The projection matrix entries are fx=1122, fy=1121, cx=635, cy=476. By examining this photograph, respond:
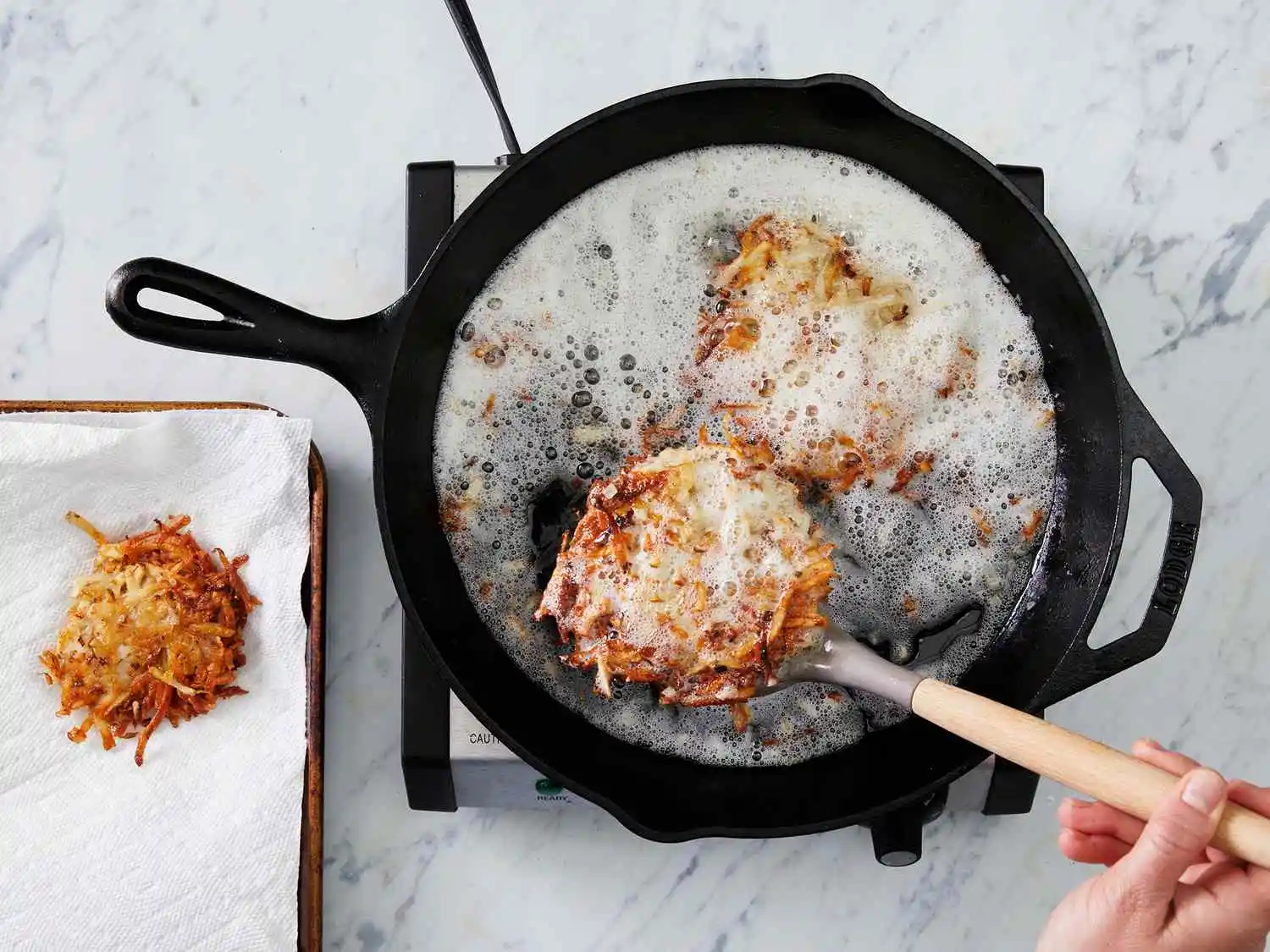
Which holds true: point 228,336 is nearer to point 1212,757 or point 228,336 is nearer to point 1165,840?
point 1165,840

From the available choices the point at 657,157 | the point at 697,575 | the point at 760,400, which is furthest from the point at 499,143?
the point at 697,575

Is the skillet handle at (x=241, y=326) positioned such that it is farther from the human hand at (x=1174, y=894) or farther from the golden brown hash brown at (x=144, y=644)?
the human hand at (x=1174, y=894)

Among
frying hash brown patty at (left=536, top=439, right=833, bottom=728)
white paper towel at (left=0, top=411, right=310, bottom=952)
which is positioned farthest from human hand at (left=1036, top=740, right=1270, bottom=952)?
white paper towel at (left=0, top=411, right=310, bottom=952)

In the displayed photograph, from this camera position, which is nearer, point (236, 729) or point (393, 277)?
point (236, 729)

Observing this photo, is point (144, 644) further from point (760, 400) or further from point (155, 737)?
point (760, 400)

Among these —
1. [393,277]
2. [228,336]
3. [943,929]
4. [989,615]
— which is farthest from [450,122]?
[943,929]

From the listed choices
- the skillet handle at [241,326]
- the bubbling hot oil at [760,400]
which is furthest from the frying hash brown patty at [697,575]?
the skillet handle at [241,326]
